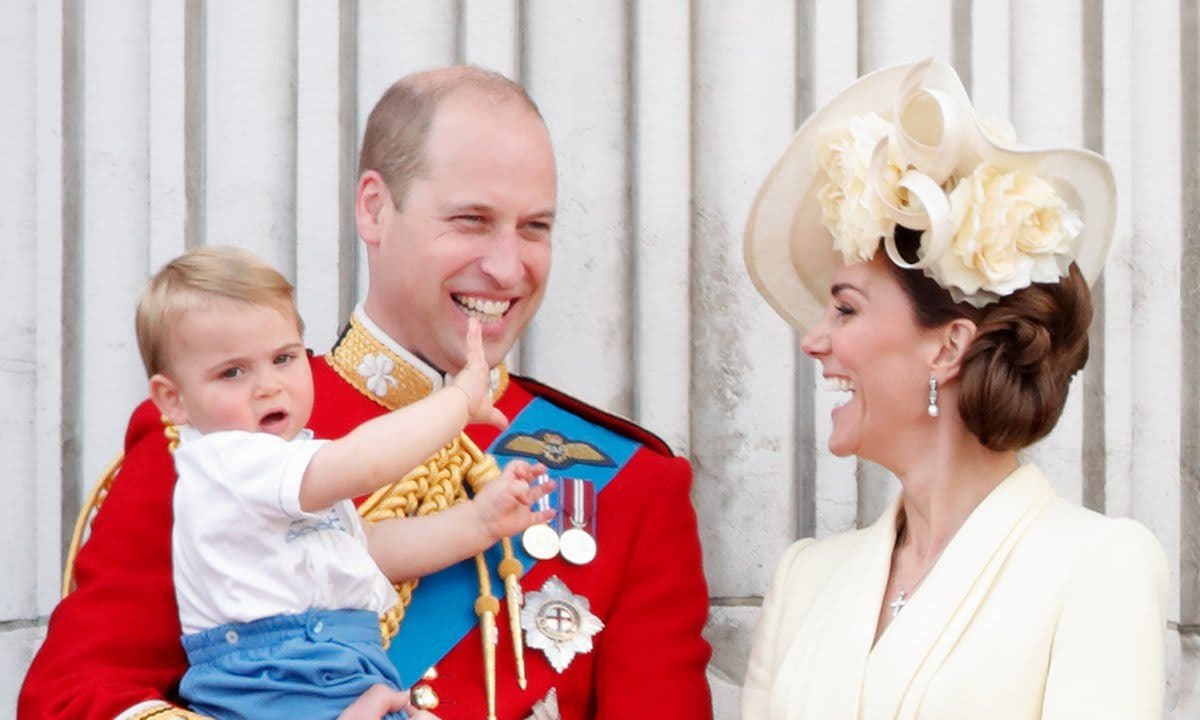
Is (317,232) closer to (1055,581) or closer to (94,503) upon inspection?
(94,503)

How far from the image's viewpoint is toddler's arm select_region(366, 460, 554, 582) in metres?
2.67

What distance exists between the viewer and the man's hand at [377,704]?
2.39 metres

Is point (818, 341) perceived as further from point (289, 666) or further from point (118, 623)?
point (118, 623)

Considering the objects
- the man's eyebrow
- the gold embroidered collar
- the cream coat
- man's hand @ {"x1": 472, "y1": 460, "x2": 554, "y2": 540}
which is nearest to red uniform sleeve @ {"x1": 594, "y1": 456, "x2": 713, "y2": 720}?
the cream coat

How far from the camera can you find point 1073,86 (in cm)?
355

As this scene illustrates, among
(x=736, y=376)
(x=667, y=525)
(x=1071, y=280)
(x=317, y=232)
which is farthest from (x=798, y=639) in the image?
(x=317, y=232)

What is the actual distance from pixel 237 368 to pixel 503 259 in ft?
1.68

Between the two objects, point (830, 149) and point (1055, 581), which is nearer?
point (1055, 581)

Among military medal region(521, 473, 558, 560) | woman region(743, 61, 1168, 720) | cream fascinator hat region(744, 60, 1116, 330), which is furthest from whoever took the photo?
military medal region(521, 473, 558, 560)

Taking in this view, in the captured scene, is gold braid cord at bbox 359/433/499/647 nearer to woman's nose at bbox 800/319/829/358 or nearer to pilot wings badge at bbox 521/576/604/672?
pilot wings badge at bbox 521/576/604/672

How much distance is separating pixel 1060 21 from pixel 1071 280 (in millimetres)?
1064

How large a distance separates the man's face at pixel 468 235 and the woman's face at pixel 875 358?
425mm

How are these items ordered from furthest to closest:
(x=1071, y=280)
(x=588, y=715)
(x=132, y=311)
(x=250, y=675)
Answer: (x=132, y=311) → (x=588, y=715) → (x=1071, y=280) → (x=250, y=675)

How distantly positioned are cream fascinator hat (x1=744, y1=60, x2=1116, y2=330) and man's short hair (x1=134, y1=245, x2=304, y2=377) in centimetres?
76
